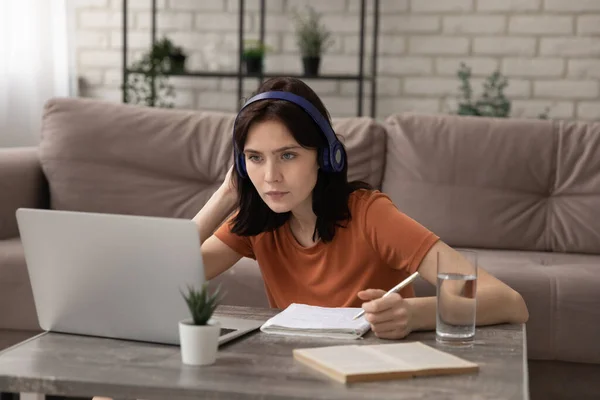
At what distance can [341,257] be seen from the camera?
1.76 metres

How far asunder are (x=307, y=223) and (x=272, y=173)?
22cm

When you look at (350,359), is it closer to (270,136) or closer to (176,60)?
(270,136)

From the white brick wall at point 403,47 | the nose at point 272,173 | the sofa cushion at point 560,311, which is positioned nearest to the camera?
the nose at point 272,173

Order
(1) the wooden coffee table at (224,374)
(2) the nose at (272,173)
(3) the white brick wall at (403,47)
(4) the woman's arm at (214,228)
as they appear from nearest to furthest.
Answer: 1. (1) the wooden coffee table at (224,374)
2. (2) the nose at (272,173)
3. (4) the woman's arm at (214,228)
4. (3) the white brick wall at (403,47)

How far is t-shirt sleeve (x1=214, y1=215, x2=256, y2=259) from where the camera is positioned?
1.82 m

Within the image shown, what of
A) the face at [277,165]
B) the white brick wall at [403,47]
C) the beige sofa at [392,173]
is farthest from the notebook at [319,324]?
the white brick wall at [403,47]

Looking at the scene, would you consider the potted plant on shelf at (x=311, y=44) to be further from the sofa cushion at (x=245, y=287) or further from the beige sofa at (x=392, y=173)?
the sofa cushion at (x=245, y=287)

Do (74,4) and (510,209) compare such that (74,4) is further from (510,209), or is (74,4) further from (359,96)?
(510,209)

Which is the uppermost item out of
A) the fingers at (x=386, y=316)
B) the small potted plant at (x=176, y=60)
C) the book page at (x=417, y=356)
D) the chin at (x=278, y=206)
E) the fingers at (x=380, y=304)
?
the small potted plant at (x=176, y=60)

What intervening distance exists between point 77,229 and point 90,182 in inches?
72.9

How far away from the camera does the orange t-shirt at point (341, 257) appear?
170 centimetres

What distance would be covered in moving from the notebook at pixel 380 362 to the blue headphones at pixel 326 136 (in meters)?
0.46

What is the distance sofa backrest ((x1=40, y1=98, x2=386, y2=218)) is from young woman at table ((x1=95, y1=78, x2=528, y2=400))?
4.17ft

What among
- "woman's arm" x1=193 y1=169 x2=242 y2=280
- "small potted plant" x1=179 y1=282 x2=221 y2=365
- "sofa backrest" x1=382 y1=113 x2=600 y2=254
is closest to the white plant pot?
"small potted plant" x1=179 y1=282 x2=221 y2=365
